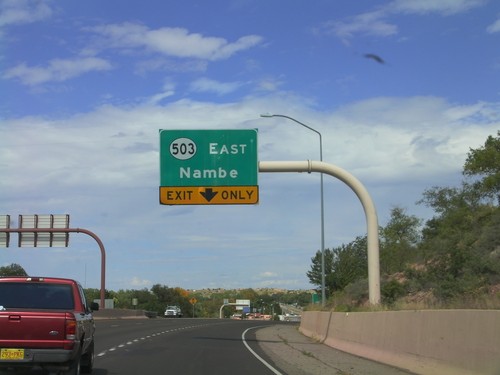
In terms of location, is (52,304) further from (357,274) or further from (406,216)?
(406,216)

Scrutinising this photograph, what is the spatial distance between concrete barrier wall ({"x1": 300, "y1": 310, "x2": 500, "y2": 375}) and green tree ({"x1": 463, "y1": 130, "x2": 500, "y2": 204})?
2735cm

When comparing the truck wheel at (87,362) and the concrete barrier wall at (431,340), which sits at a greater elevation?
the concrete barrier wall at (431,340)

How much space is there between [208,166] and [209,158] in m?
0.30

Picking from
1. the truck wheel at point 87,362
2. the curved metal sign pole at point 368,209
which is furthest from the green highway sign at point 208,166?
the truck wheel at point 87,362

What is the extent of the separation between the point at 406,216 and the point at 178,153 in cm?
5242

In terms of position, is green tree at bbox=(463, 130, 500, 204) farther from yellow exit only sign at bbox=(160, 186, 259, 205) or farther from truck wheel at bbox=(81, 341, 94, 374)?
truck wheel at bbox=(81, 341, 94, 374)

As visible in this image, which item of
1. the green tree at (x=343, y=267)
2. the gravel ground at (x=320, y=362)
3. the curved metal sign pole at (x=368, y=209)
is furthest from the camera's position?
A: the green tree at (x=343, y=267)

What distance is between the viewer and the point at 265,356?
2039cm

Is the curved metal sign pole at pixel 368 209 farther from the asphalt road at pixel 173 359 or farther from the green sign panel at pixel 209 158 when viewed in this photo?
the asphalt road at pixel 173 359

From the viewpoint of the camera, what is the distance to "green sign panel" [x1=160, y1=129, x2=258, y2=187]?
857 inches

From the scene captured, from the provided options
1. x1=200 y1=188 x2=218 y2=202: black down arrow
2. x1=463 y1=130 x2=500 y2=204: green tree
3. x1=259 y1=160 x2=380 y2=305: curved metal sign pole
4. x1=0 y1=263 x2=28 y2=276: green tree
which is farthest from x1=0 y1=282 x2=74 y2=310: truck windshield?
x1=0 y1=263 x2=28 y2=276: green tree

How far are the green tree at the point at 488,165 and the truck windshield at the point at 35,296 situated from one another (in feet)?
123

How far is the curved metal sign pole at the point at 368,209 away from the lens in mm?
20750

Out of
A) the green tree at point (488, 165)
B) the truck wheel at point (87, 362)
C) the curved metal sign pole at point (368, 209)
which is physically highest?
the green tree at point (488, 165)
